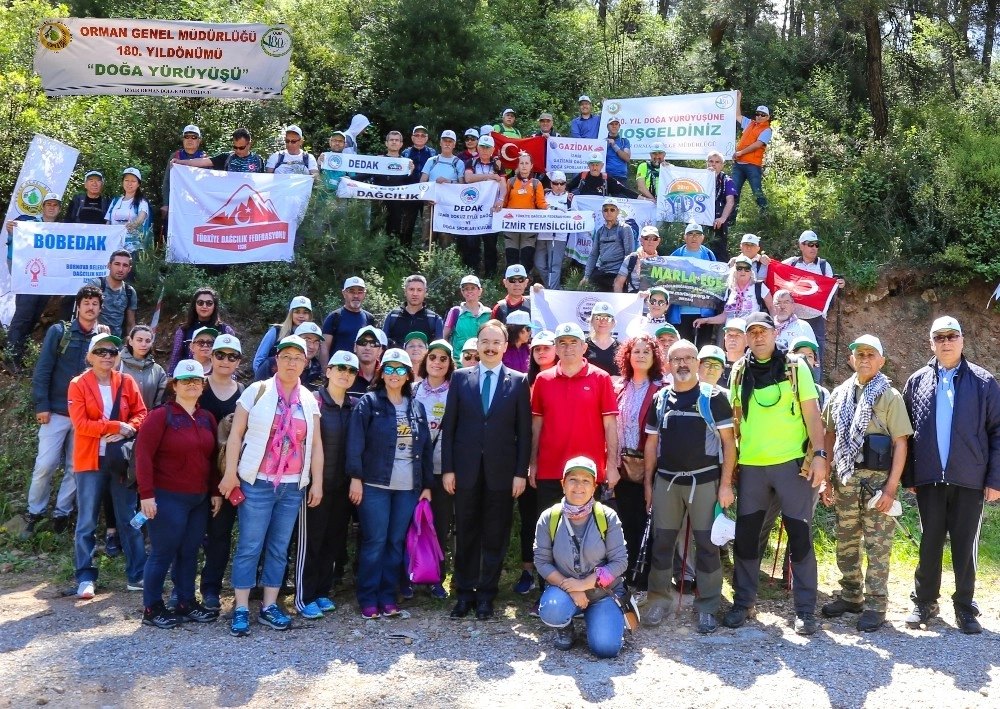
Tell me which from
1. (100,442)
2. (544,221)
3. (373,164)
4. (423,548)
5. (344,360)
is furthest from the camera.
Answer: (373,164)

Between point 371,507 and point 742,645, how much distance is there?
2.86 m

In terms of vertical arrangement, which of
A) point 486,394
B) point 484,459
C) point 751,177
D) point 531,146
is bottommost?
point 484,459

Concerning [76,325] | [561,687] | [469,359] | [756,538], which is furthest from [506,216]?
[561,687]

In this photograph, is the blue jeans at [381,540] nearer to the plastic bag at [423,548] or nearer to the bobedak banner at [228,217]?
the plastic bag at [423,548]

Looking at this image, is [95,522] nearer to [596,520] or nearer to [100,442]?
[100,442]

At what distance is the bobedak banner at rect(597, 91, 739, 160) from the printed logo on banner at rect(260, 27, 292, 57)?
515 cm

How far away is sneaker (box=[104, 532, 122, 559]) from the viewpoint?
27.5 feet

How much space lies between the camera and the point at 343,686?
5918mm

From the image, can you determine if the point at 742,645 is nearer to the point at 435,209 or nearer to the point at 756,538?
the point at 756,538

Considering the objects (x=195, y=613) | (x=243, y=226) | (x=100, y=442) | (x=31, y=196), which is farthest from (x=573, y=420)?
(x=31, y=196)

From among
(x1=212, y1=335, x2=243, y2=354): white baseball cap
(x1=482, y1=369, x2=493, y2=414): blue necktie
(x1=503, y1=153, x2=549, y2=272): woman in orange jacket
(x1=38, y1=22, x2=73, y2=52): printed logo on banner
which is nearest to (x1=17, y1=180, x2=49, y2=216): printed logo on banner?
(x1=38, y1=22, x2=73, y2=52): printed logo on banner

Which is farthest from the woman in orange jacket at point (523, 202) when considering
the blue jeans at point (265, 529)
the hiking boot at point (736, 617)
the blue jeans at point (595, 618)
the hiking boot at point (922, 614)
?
the hiking boot at point (922, 614)

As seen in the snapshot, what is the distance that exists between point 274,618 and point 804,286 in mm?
6963

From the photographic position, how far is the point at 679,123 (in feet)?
49.7
